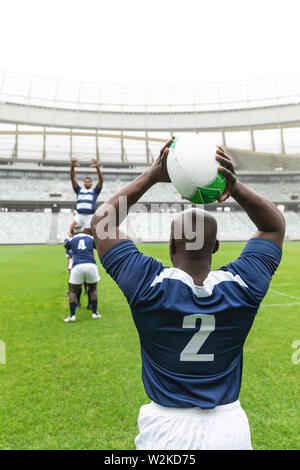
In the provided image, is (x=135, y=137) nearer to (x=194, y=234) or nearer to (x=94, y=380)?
(x=94, y=380)

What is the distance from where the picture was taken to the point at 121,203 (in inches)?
63.6

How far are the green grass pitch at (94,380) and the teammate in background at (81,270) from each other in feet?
1.41

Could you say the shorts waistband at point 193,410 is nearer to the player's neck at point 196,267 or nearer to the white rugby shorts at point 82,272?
the player's neck at point 196,267

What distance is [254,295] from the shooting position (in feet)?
4.99

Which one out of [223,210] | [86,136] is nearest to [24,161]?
[86,136]

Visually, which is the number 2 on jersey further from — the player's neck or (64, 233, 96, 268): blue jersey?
(64, 233, 96, 268): blue jersey

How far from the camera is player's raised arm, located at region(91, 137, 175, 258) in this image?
5.18ft

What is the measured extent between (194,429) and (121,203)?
3.62ft

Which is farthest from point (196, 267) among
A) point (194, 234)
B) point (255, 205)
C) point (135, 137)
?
point (135, 137)

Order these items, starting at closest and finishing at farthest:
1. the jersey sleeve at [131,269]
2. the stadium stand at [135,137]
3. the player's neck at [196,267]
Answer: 1. the jersey sleeve at [131,269]
2. the player's neck at [196,267]
3. the stadium stand at [135,137]

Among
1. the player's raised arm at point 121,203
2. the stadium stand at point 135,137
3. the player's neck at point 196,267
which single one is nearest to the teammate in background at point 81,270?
the player's raised arm at point 121,203

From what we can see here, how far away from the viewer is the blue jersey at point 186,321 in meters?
1.42

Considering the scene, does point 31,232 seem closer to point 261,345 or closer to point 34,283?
point 34,283
